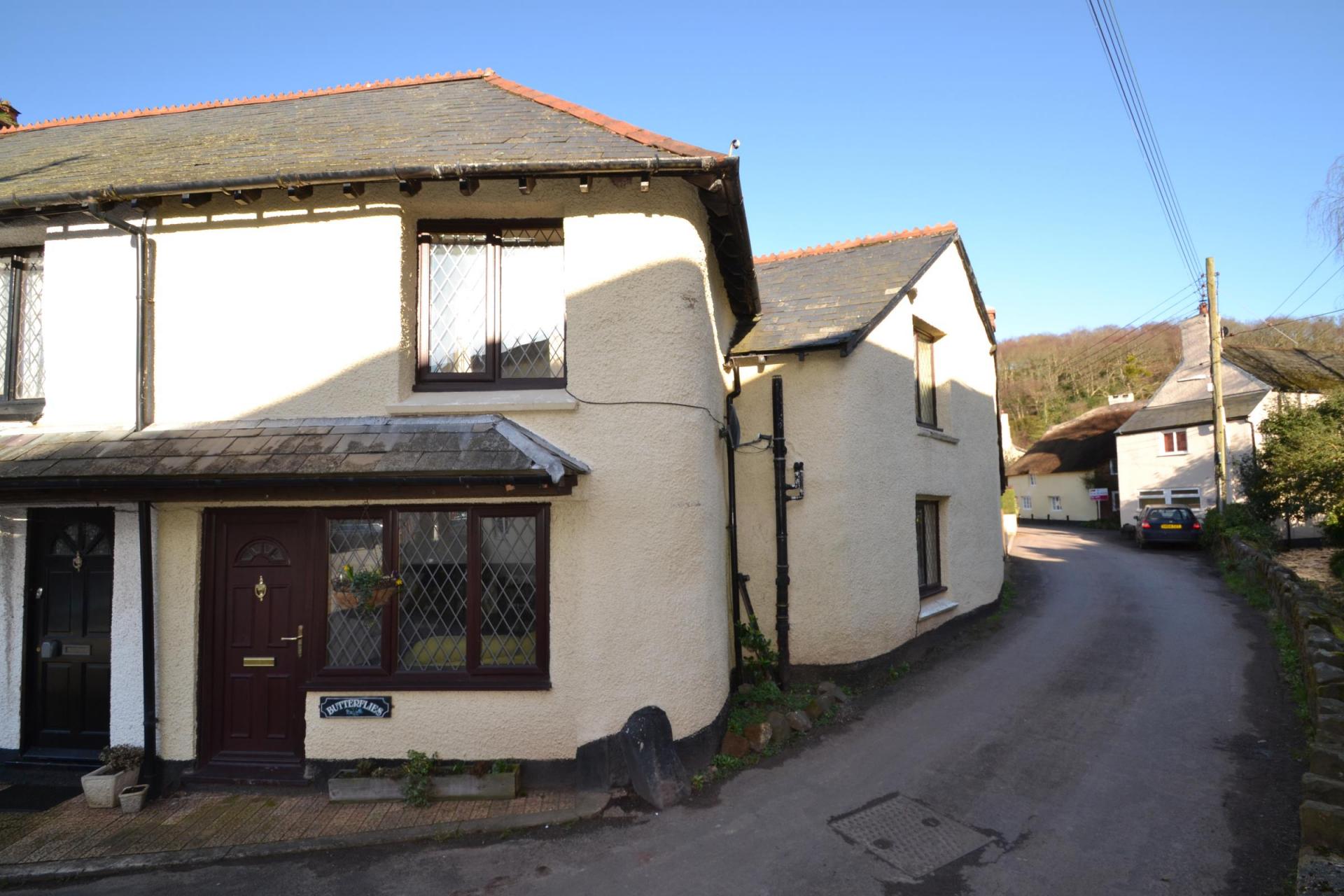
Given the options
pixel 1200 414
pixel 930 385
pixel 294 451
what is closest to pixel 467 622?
pixel 294 451

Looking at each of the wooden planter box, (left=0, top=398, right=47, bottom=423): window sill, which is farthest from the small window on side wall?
(left=0, top=398, right=47, bottom=423): window sill

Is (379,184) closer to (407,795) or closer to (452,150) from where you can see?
(452,150)

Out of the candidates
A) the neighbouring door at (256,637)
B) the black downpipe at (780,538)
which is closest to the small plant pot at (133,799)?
the neighbouring door at (256,637)

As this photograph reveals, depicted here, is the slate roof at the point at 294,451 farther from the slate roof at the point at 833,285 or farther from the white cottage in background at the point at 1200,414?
the white cottage in background at the point at 1200,414

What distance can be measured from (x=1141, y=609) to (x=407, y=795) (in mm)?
12633

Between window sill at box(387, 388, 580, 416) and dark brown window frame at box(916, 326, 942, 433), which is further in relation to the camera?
dark brown window frame at box(916, 326, 942, 433)

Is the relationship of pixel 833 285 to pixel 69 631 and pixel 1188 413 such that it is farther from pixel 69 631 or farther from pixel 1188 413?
pixel 1188 413

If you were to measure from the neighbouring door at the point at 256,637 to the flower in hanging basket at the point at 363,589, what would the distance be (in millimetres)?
539

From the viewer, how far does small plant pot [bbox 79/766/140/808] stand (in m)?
6.16

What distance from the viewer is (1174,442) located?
94.2ft

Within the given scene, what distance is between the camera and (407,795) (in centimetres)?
600

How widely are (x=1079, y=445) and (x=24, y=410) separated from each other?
139 ft

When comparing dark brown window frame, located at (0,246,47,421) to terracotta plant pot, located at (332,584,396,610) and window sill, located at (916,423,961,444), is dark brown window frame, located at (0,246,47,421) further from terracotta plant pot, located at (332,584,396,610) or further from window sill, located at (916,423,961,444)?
window sill, located at (916,423,961,444)

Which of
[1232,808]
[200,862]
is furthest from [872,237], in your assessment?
[200,862]
